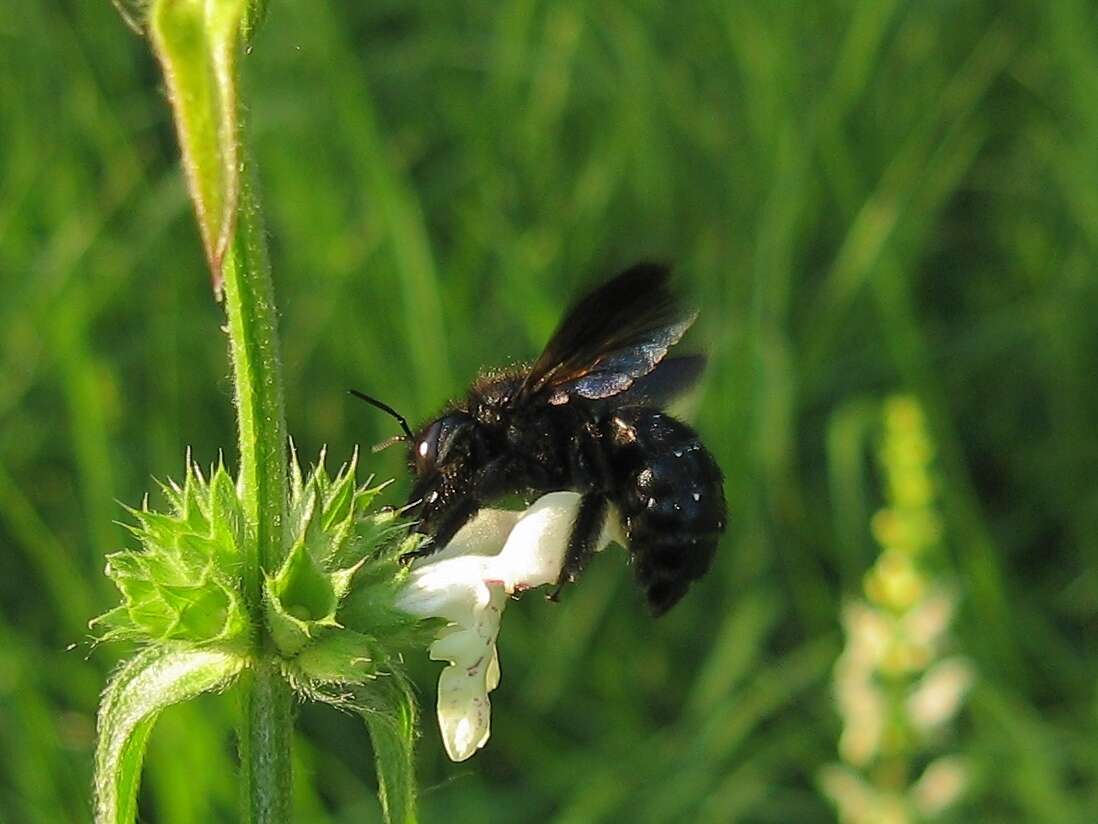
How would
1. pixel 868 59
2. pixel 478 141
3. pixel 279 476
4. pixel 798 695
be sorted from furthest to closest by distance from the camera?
1. pixel 868 59
2. pixel 478 141
3. pixel 798 695
4. pixel 279 476

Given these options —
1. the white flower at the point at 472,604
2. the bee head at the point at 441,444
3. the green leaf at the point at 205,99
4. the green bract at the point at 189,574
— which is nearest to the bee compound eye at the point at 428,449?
the bee head at the point at 441,444

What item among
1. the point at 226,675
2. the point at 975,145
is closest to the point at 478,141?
the point at 975,145

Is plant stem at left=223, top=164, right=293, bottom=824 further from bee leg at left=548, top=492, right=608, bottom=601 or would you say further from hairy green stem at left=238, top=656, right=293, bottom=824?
bee leg at left=548, top=492, right=608, bottom=601

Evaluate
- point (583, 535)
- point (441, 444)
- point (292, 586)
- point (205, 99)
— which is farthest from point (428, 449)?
point (205, 99)

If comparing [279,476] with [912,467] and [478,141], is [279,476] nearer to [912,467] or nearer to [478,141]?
[912,467]

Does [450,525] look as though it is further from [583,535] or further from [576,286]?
[576,286]

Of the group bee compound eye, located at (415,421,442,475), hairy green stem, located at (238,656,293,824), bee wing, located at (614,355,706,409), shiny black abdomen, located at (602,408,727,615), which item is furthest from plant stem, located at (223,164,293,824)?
bee wing, located at (614,355,706,409)
